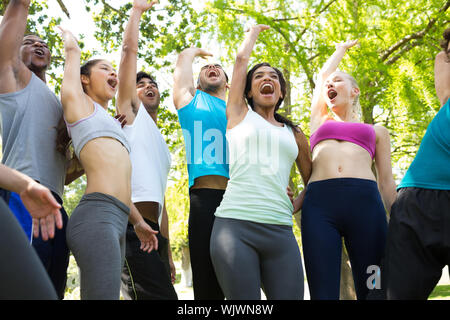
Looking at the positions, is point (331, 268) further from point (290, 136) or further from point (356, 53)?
point (356, 53)

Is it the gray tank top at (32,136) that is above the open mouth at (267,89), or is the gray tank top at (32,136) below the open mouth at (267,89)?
below

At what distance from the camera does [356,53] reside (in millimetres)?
9031

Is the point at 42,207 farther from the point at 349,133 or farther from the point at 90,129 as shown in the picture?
the point at 349,133

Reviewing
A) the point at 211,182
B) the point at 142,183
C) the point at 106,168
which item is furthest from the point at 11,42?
the point at 211,182

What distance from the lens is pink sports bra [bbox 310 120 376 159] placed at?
3654 mm

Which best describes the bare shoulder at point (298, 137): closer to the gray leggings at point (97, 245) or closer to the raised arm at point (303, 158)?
the raised arm at point (303, 158)

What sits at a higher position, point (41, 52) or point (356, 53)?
point (356, 53)

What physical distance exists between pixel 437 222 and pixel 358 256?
2.39 ft

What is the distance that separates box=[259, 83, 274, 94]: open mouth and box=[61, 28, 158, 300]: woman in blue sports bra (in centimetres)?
121

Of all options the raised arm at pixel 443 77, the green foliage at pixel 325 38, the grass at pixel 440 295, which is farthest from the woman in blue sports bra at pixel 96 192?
the grass at pixel 440 295

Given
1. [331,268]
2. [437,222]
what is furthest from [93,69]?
[437,222]

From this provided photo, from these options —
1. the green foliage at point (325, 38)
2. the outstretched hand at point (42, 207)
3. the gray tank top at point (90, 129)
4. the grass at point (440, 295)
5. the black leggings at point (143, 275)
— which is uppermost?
the green foliage at point (325, 38)

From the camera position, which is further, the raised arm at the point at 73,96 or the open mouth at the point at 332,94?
the open mouth at the point at 332,94

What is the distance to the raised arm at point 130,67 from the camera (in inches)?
148
